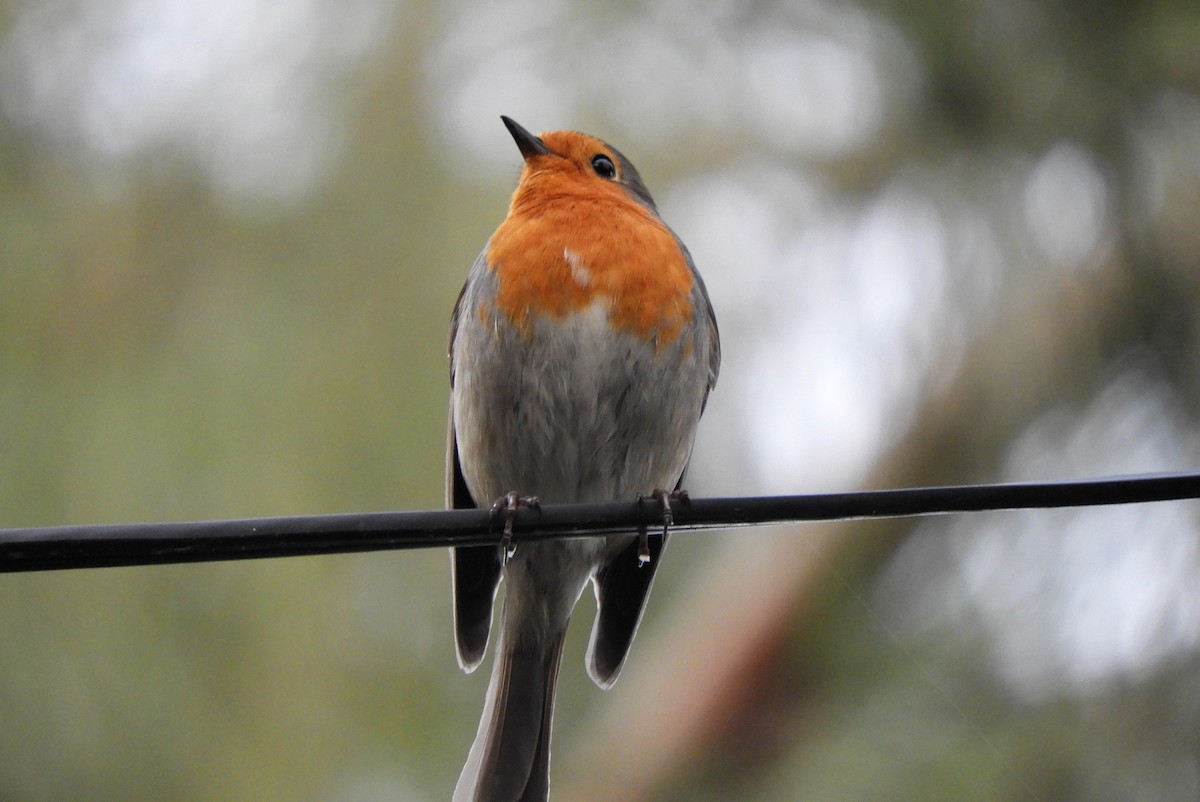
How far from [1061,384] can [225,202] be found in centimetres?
258

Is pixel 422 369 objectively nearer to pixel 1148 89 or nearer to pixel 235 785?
pixel 235 785

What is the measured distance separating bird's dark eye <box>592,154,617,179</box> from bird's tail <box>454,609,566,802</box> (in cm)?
143

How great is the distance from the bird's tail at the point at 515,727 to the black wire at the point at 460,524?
114 cm

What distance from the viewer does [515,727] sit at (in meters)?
3.23

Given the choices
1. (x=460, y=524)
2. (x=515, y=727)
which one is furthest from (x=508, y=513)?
(x=515, y=727)

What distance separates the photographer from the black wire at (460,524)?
68.5 inches

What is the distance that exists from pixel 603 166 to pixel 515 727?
68.6 inches

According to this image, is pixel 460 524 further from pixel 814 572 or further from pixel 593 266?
pixel 814 572

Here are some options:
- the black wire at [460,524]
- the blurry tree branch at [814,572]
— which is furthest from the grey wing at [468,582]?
the black wire at [460,524]

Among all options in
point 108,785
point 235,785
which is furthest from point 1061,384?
point 108,785

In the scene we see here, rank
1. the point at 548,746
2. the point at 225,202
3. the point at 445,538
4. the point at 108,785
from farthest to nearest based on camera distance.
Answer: the point at 225,202, the point at 548,746, the point at 108,785, the point at 445,538

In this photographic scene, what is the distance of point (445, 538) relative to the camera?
203 cm

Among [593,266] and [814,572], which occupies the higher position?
[593,266]

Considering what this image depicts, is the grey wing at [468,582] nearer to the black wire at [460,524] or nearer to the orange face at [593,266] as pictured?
the orange face at [593,266]
